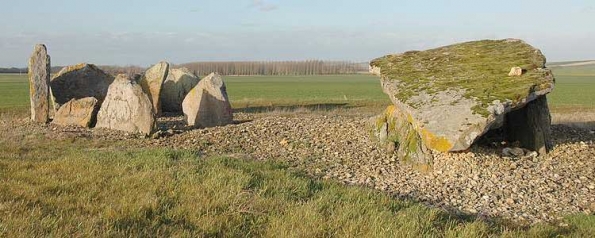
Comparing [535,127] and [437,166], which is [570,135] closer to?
[535,127]

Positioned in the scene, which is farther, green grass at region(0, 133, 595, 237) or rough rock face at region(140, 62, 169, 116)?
rough rock face at region(140, 62, 169, 116)

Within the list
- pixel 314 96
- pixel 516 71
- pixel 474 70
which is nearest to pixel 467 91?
pixel 516 71

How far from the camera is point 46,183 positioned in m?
6.70

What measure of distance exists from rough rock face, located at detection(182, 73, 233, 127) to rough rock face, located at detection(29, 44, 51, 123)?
14.2ft

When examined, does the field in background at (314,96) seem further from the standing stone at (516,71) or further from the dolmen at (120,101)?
the standing stone at (516,71)

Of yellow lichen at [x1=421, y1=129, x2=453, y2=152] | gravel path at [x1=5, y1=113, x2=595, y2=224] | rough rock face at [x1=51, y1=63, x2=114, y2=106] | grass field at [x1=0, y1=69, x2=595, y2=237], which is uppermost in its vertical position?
rough rock face at [x1=51, y1=63, x2=114, y2=106]

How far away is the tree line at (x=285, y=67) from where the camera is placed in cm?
13025

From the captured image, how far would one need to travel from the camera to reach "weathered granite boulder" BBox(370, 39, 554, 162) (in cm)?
916

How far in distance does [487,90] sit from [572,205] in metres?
2.77

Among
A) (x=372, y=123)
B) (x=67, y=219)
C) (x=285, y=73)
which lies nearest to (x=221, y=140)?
(x=372, y=123)

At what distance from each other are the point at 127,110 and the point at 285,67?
127692 millimetres

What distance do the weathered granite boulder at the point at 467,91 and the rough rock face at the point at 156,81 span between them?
7.78m

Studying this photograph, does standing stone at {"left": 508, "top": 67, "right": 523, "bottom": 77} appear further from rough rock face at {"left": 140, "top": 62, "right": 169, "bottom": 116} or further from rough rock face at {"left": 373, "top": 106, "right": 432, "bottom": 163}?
rough rock face at {"left": 140, "top": 62, "right": 169, "bottom": 116}

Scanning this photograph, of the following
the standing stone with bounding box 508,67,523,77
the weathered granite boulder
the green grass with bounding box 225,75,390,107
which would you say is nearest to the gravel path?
the weathered granite boulder
